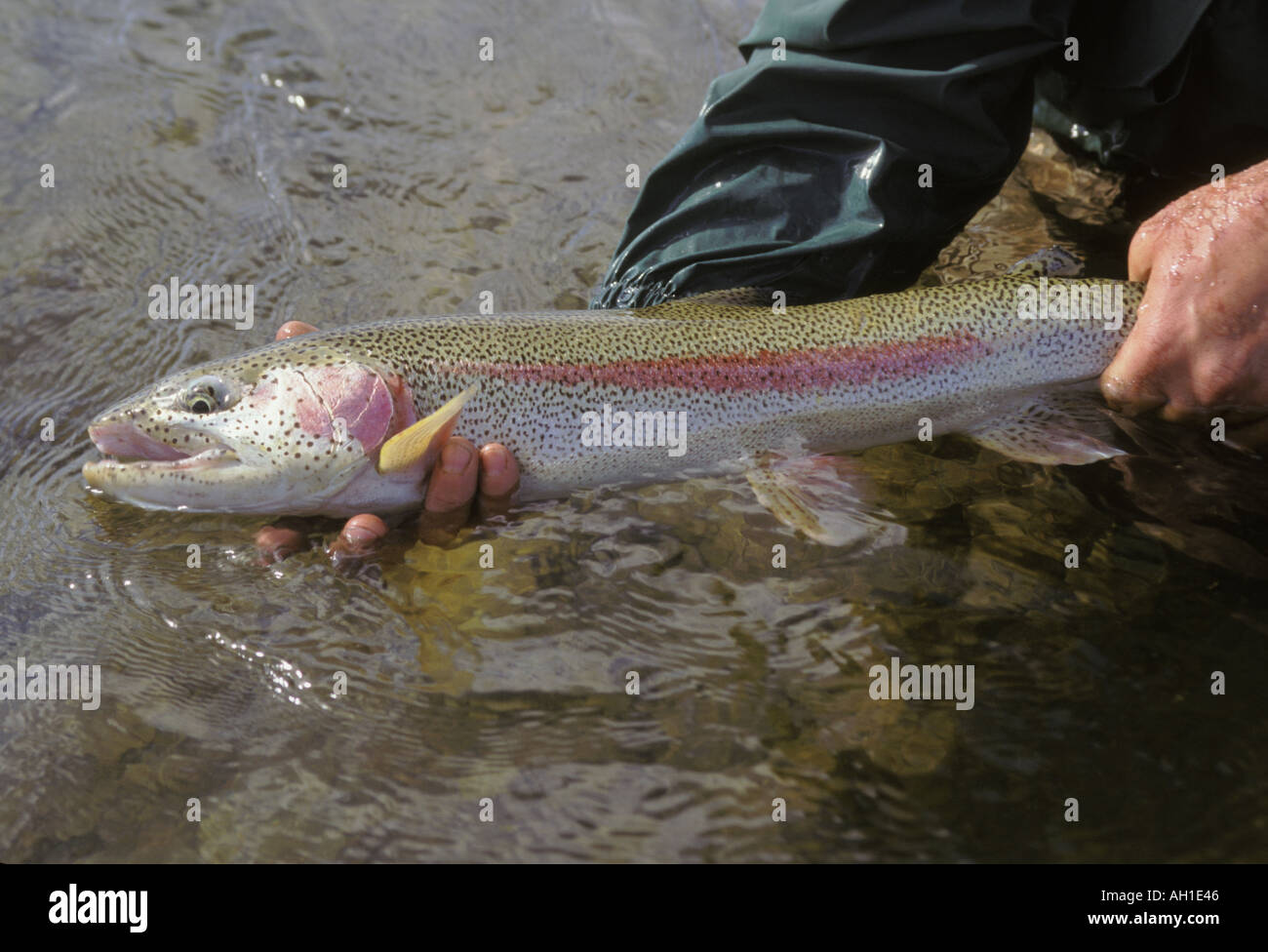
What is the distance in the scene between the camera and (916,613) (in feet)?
10.2

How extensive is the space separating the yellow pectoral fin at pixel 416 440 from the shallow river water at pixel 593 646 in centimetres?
28

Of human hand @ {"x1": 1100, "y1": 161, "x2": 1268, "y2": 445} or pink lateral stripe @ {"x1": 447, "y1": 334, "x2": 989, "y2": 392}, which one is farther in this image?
pink lateral stripe @ {"x1": 447, "y1": 334, "x2": 989, "y2": 392}

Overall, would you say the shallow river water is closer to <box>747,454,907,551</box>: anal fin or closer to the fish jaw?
<box>747,454,907,551</box>: anal fin

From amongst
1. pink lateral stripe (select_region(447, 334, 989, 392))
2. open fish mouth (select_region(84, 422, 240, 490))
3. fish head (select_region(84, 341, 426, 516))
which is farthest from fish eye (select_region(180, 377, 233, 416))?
pink lateral stripe (select_region(447, 334, 989, 392))

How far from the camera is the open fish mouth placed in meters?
3.32

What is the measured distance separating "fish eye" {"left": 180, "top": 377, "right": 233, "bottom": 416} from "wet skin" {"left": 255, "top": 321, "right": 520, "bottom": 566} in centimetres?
41

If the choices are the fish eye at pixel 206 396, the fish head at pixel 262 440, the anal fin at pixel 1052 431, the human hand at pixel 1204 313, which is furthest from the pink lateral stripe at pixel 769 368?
the fish eye at pixel 206 396

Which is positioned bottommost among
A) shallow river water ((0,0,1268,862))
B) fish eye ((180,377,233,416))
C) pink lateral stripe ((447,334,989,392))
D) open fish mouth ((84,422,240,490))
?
shallow river water ((0,0,1268,862))

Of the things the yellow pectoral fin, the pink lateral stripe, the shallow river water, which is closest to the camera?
the shallow river water

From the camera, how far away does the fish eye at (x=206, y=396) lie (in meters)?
3.37

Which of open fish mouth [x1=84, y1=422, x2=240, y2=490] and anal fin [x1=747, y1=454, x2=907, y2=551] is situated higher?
open fish mouth [x1=84, y1=422, x2=240, y2=490]

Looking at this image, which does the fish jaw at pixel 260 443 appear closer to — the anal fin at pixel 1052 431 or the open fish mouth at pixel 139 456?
the open fish mouth at pixel 139 456

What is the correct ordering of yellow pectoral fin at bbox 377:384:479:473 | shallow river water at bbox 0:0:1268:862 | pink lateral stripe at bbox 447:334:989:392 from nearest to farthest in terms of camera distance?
shallow river water at bbox 0:0:1268:862 < yellow pectoral fin at bbox 377:384:479:473 < pink lateral stripe at bbox 447:334:989:392
